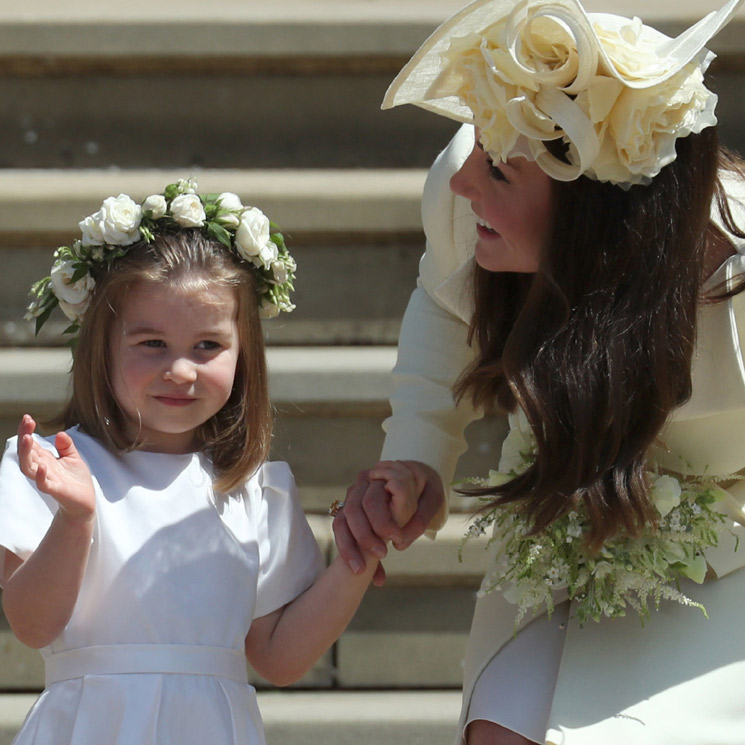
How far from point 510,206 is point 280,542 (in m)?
0.79

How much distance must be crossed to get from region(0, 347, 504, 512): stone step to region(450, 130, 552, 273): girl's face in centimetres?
101

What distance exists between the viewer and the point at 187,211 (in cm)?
229

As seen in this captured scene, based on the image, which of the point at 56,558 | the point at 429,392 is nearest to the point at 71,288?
the point at 56,558

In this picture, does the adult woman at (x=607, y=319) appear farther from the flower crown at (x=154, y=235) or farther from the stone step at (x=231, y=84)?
the stone step at (x=231, y=84)

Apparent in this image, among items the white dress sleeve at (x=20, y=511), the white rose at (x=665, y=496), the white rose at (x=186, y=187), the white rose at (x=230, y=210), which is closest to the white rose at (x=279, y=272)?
the white rose at (x=230, y=210)

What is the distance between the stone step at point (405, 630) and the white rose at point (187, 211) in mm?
1006

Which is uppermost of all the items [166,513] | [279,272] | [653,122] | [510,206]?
[653,122]

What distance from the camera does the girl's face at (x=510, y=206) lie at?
2023 millimetres

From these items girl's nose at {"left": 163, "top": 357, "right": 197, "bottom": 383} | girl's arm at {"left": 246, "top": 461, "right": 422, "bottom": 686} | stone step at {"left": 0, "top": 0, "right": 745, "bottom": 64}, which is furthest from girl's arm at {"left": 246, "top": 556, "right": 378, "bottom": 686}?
stone step at {"left": 0, "top": 0, "right": 745, "bottom": 64}

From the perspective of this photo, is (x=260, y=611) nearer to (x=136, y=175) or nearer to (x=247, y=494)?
(x=247, y=494)

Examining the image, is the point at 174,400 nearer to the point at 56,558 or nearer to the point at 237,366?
the point at 237,366

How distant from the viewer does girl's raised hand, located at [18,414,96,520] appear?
6.18 feet

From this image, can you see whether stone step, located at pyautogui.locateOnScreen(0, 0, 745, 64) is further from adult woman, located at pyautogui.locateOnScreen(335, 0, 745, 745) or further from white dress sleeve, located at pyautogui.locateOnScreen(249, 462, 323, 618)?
white dress sleeve, located at pyautogui.locateOnScreen(249, 462, 323, 618)

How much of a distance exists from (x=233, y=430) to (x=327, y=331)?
872 mm
